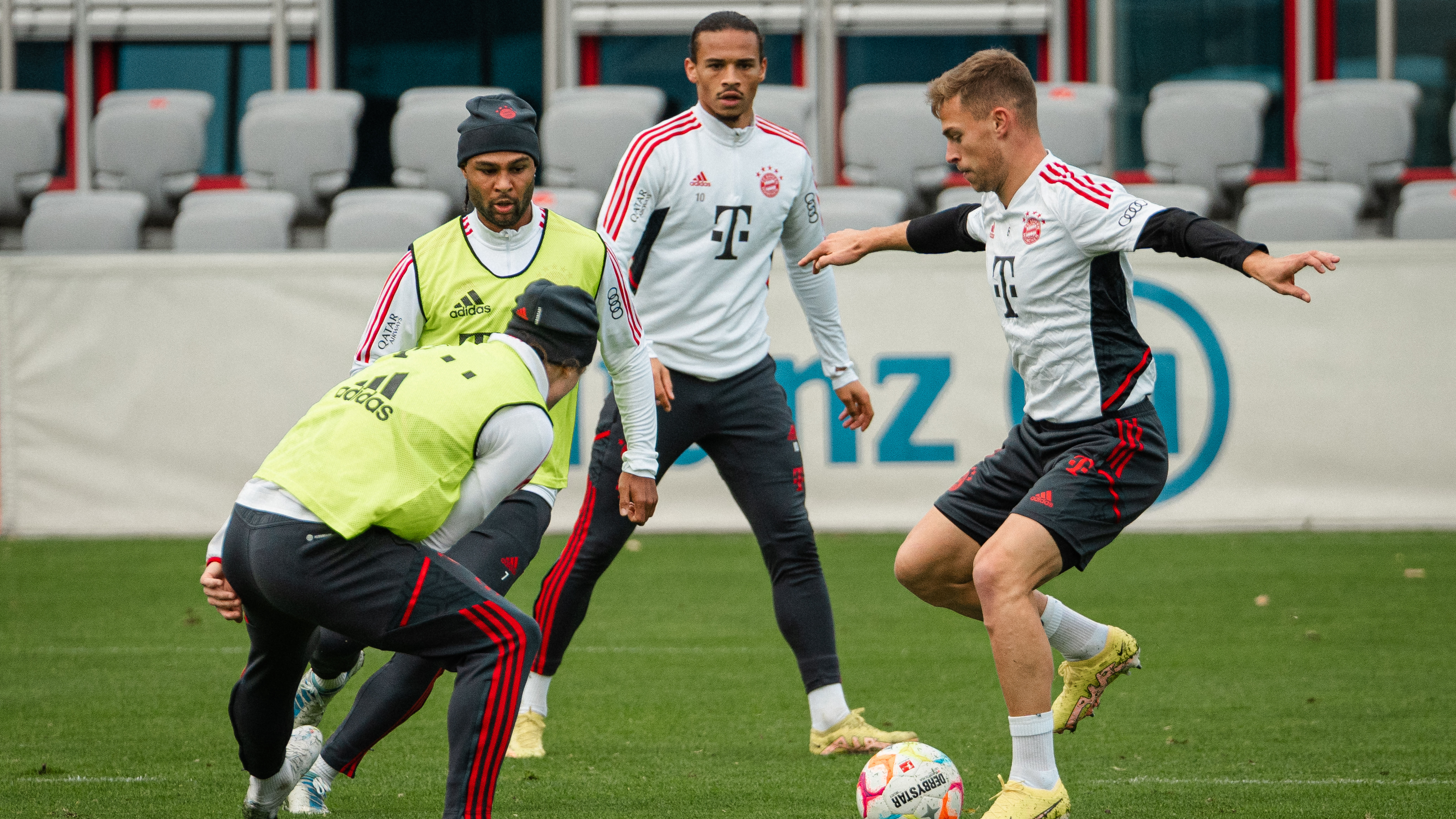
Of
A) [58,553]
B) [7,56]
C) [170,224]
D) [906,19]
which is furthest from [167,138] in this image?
[906,19]

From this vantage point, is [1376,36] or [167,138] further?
[1376,36]

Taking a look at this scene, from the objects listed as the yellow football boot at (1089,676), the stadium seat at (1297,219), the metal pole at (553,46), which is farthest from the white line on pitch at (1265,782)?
the metal pole at (553,46)

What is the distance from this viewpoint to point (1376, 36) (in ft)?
51.0

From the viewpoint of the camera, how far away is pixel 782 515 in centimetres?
552

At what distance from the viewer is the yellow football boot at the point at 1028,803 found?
4.17 m

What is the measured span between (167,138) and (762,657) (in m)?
9.70

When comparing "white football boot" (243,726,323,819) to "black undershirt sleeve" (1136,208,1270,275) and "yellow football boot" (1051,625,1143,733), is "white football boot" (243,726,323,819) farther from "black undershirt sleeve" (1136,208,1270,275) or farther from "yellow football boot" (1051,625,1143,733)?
"black undershirt sleeve" (1136,208,1270,275)

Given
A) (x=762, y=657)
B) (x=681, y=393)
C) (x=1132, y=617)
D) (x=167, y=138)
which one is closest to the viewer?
(x=681, y=393)

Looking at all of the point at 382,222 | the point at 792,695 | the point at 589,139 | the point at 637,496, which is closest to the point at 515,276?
the point at 637,496

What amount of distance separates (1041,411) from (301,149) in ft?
35.2

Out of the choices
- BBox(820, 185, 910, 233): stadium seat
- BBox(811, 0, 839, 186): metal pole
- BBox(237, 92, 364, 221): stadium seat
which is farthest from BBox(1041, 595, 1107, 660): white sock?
BBox(811, 0, 839, 186): metal pole

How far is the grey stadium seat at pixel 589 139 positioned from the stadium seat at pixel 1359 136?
5.78m

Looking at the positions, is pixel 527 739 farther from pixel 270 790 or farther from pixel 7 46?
pixel 7 46

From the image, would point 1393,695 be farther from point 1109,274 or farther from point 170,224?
point 170,224
